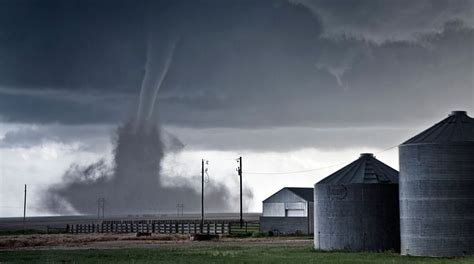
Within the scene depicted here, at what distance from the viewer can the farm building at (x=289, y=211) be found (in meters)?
67.6

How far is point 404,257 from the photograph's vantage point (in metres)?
36.1

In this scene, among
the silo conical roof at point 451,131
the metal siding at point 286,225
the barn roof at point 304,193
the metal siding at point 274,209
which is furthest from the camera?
the metal siding at point 274,209

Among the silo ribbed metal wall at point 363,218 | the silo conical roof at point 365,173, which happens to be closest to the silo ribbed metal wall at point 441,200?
the silo ribbed metal wall at point 363,218

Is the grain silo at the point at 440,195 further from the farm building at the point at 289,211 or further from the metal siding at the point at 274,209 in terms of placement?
the metal siding at the point at 274,209

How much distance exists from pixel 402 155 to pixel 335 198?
5348 millimetres

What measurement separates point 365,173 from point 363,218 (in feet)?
10.5

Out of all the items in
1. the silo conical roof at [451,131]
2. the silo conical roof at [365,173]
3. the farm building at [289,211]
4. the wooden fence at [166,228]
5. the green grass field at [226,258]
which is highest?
the silo conical roof at [451,131]

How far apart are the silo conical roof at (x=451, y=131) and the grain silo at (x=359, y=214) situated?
4124mm

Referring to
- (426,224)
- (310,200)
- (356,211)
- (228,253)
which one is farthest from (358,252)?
(310,200)

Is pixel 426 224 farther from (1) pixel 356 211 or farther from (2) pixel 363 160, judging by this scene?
(2) pixel 363 160

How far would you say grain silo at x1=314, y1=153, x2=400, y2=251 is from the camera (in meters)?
40.3

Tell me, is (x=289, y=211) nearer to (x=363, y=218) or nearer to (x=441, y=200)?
(x=363, y=218)

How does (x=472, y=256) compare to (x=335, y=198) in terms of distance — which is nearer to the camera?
(x=472, y=256)

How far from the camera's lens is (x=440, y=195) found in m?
35.9
